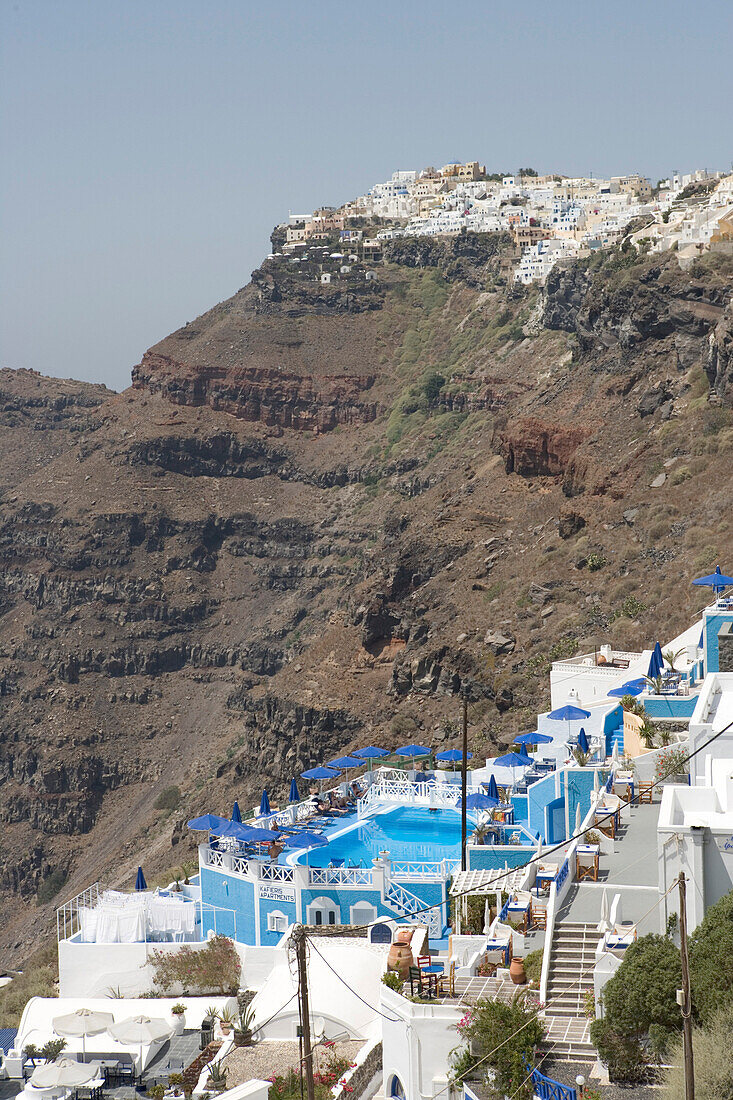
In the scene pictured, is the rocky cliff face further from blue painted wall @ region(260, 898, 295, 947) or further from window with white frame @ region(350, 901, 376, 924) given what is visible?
window with white frame @ region(350, 901, 376, 924)

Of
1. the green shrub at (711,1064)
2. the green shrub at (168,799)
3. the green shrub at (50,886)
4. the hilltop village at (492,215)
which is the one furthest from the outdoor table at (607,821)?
the hilltop village at (492,215)

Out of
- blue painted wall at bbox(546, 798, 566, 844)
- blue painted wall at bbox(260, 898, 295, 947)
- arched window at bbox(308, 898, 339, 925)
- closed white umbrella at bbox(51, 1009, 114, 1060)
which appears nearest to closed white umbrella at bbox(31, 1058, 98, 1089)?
closed white umbrella at bbox(51, 1009, 114, 1060)

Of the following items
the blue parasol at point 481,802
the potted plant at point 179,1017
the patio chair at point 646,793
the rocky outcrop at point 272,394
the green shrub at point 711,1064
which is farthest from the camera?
the rocky outcrop at point 272,394

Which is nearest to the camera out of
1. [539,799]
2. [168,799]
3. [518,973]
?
[518,973]

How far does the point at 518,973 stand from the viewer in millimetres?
17828

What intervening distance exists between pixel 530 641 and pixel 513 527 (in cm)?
1210

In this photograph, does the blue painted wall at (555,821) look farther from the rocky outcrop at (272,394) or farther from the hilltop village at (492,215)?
the rocky outcrop at (272,394)

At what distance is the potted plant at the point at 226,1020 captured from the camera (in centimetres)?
2477

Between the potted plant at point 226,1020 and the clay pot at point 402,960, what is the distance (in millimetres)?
6545

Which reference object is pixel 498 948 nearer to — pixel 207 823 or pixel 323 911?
pixel 323 911

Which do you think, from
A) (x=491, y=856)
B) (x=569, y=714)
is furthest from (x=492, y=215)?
(x=491, y=856)

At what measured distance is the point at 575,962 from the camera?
58.5 ft

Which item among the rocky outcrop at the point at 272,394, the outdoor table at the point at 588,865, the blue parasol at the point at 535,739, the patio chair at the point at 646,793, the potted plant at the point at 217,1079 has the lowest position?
the potted plant at the point at 217,1079

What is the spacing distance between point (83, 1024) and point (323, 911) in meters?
4.94
